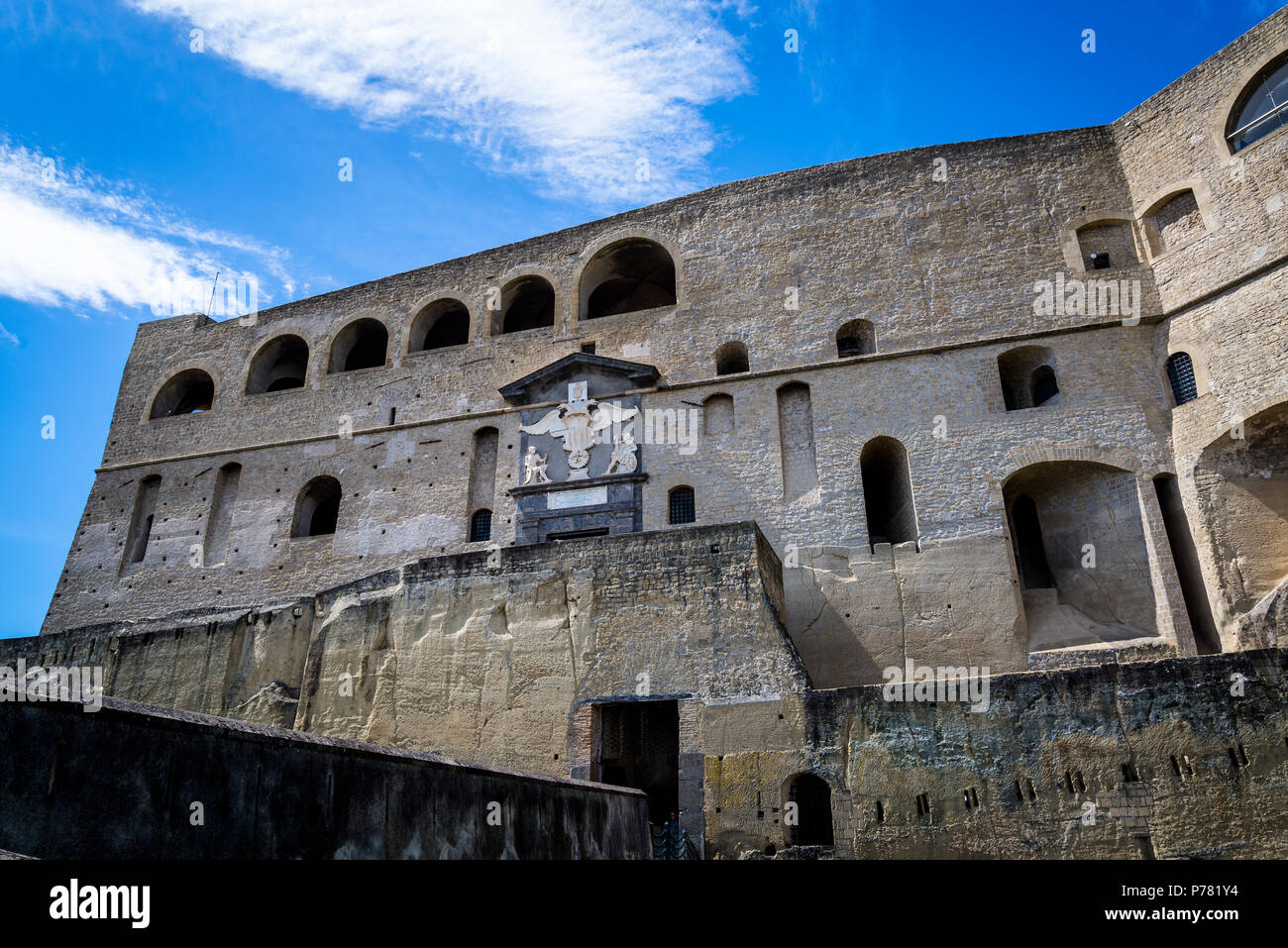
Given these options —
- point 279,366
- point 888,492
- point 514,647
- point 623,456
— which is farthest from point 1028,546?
point 279,366

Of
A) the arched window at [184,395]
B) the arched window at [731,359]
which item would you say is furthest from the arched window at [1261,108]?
the arched window at [184,395]

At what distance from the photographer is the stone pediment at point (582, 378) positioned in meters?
20.5

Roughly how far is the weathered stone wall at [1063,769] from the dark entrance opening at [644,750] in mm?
2190

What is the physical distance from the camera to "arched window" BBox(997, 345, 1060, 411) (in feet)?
60.6

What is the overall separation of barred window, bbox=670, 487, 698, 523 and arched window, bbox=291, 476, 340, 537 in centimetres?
845

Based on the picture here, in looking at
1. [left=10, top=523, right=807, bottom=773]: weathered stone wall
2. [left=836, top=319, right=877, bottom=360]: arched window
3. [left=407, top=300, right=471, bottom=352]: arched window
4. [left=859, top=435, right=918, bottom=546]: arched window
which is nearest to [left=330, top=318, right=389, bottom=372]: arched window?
[left=407, top=300, right=471, bottom=352]: arched window

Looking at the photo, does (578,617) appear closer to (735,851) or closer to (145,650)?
(735,851)

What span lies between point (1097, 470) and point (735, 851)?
10626 millimetres

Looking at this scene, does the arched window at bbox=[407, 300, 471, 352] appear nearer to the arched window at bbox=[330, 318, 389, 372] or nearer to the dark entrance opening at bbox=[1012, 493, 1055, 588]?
the arched window at bbox=[330, 318, 389, 372]

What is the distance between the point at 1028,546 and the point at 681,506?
7.20 meters

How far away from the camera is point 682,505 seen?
1931cm

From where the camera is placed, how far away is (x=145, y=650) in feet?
55.2

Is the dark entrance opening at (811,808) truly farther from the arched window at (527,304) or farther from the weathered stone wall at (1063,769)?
the arched window at (527,304)
